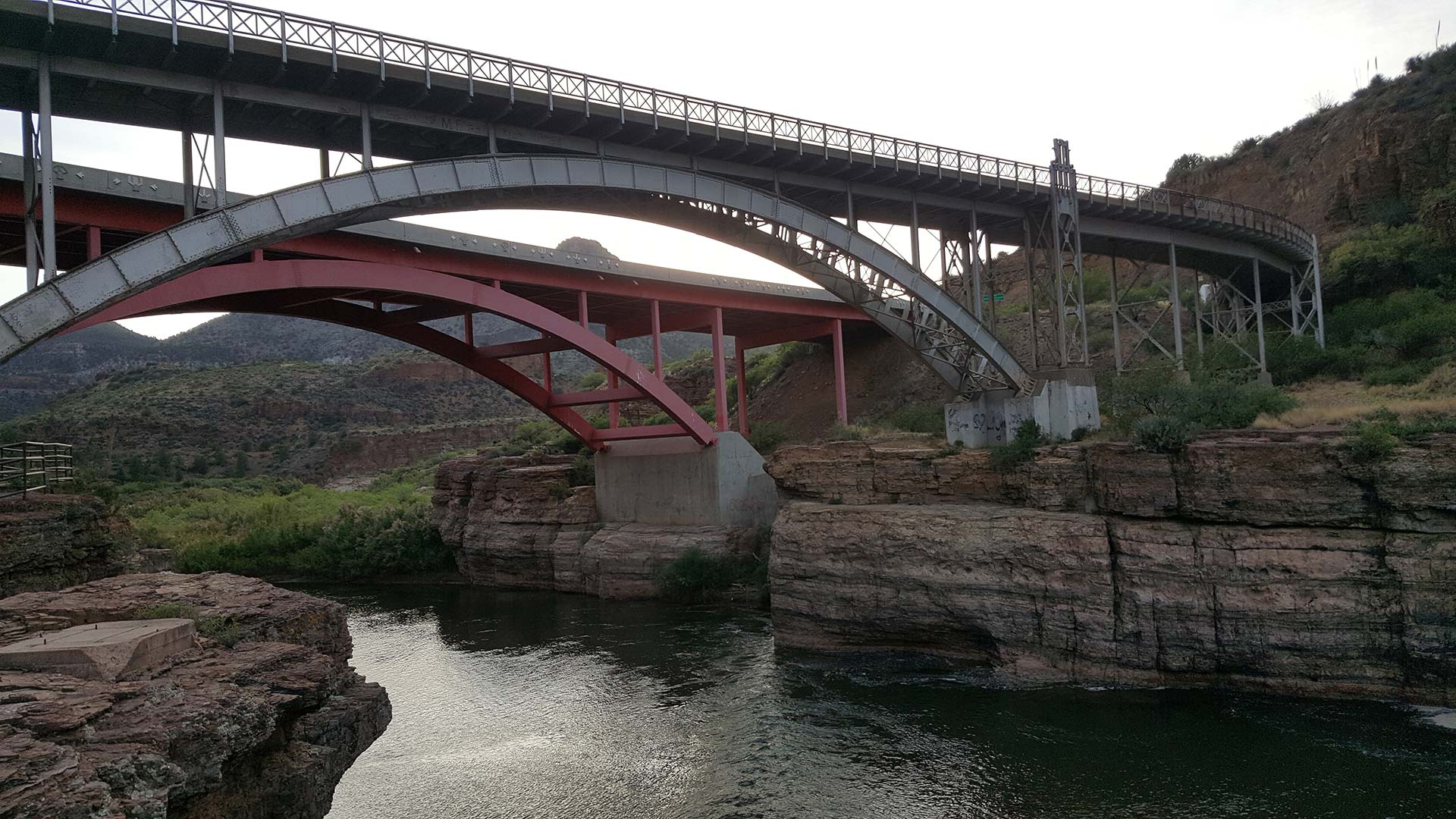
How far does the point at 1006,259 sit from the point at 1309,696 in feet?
139

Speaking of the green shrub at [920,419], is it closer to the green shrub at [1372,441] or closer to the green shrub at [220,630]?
the green shrub at [1372,441]

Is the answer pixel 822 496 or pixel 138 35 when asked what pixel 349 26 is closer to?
pixel 138 35

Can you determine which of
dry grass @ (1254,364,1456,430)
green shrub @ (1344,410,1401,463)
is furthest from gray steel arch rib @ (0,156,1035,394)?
green shrub @ (1344,410,1401,463)

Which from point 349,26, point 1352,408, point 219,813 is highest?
point 349,26

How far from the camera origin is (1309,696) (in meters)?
12.6

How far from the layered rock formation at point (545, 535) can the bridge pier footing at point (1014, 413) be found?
7.37 m

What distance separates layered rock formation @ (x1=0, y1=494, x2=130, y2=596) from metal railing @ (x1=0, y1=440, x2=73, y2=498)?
52 cm

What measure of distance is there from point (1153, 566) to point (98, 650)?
42.3ft

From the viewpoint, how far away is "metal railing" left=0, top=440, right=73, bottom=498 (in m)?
14.9

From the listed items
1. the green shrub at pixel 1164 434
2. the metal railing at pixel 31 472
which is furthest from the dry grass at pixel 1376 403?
the metal railing at pixel 31 472

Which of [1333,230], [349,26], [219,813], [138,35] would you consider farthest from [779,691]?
[1333,230]

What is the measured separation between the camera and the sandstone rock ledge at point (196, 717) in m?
4.93

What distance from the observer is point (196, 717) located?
5.96 meters

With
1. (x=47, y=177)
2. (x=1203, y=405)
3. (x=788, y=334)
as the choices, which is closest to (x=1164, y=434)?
(x=1203, y=405)
